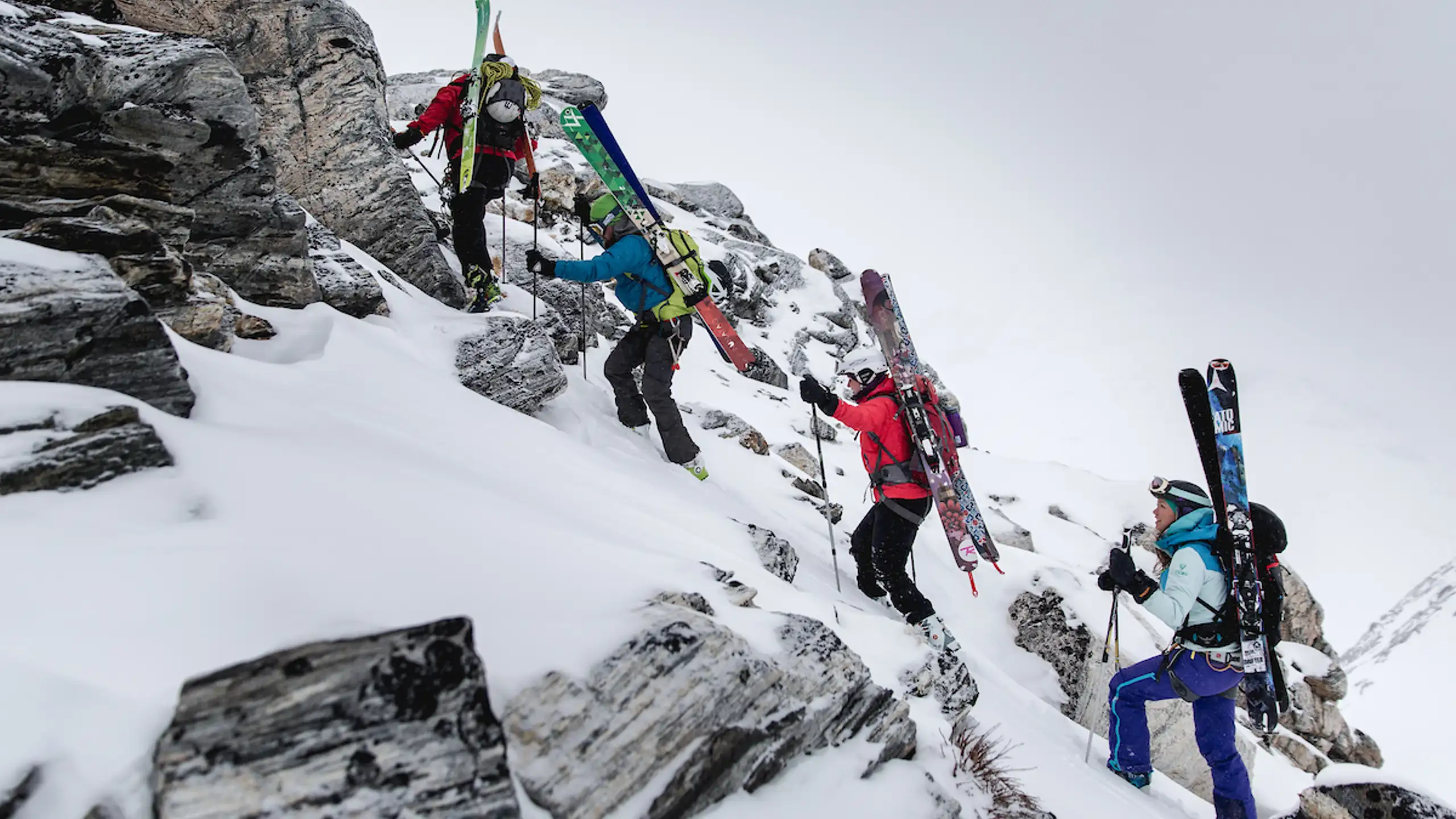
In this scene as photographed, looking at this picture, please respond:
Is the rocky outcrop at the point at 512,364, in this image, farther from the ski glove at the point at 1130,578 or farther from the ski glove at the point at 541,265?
the ski glove at the point at 1130,578

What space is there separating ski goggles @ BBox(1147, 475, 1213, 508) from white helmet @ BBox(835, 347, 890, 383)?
2.80 metres

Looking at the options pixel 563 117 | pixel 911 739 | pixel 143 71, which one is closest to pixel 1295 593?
pixel 911 739

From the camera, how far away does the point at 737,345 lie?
8969 mm

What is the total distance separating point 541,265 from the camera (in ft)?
25.8

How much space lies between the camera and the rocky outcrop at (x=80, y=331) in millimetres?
3594

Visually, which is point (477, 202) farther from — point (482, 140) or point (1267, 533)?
point (1267, 533)

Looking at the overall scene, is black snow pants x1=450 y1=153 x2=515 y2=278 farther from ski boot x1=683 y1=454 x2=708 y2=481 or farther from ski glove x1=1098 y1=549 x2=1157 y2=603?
ski glove x1=1098 y1=549 x2=1157 y2=603

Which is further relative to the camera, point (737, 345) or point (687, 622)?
point (737, 345)

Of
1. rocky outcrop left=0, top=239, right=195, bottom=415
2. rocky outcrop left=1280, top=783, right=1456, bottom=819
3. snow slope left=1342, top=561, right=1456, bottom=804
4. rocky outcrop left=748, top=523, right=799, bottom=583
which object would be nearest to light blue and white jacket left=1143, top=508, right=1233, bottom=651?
rocky outcrop left=1280, top=783, right=1456, bottom=819

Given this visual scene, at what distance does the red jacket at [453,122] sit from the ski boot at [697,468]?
16.0 ft

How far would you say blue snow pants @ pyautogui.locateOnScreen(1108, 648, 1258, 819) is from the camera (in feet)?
18.5

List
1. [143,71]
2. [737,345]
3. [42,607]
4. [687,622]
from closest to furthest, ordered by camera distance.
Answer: [42,607] → [687,622] → [143,71] → [737,345]

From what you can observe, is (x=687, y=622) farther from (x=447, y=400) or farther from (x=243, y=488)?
(x=447, y=400)

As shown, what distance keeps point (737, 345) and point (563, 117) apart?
3499 mm
